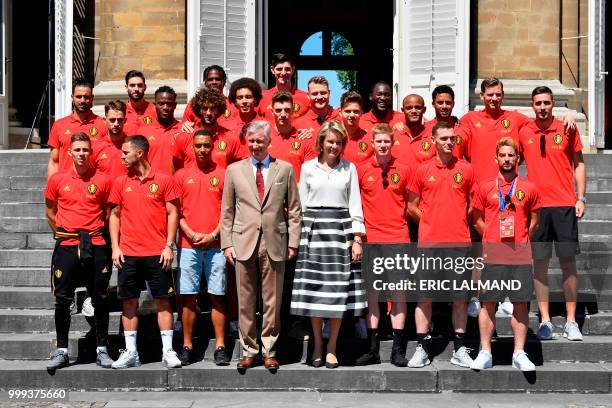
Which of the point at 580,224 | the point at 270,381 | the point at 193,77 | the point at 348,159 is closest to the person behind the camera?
the point at 270,381

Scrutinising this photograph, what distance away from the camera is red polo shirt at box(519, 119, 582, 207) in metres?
8.58

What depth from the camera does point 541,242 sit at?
851cm

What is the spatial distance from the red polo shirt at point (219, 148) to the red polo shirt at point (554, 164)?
101 inches

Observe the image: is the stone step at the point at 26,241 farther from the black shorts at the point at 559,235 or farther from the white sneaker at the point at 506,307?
the black shorts at the point at 559,235

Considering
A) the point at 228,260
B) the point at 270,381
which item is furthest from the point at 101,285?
the point at 270,381

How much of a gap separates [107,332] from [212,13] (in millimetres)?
6476

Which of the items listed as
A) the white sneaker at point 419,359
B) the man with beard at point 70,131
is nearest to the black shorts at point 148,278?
the man with beard at point 70,131

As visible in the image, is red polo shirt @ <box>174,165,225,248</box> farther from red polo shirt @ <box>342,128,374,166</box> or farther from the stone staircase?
red polo shirt @ <box>342,128,374,166</box>

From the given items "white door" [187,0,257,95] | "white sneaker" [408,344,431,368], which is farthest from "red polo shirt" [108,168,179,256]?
"white door" [187,0,257,95]

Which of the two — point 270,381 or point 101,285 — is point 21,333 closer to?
point 101,285

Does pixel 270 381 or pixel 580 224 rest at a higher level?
pixel 580 224

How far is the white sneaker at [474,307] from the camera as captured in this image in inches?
335

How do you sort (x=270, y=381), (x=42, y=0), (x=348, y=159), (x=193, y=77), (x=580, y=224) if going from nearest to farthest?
(x=270, y=381) < (x=348, y=159) < (x=580, y=224) < (x=193, y=77) < (x=42, y=0)

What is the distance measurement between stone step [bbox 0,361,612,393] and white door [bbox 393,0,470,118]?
19.8ft
